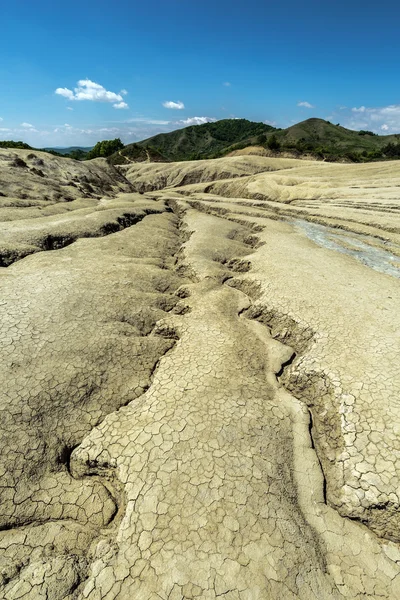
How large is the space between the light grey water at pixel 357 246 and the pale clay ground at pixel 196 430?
1.85m

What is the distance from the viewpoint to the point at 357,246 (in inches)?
930

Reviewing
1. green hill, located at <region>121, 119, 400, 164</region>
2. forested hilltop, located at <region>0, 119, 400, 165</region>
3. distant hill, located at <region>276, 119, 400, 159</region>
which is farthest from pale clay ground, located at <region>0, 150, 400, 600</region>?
distant hill, located at <region>276, 119, 400, 159</region>

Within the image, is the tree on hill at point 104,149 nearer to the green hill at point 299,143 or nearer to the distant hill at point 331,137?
the green hill at point 299,143

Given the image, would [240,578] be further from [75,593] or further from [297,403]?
[297,403]

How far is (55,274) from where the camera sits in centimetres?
1466

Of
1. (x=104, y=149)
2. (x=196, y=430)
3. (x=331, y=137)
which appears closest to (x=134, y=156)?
(x=104, y=149)

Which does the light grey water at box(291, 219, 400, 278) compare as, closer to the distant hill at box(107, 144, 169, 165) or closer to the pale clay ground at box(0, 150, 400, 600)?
the pale clay ground at box(0, 150, 400, 600)

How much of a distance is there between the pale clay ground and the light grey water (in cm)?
185

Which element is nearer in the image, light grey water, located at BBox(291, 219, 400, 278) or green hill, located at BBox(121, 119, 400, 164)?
light grey water, located at BBox(291, 219, 400, 278)

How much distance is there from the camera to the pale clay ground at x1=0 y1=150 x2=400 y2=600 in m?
5.78

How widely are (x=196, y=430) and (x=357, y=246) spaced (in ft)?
69.1

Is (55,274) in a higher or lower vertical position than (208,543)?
higher

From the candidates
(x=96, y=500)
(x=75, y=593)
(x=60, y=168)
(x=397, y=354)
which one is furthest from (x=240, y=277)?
(x=60, y=168)

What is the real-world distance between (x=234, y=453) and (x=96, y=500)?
3288mm
